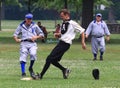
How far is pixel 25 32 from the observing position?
16.6 m

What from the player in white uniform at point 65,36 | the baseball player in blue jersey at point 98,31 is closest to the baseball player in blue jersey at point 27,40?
the player in white uniform at point 65,36

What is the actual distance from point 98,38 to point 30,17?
8.29 metres

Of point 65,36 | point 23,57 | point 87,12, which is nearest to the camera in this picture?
point 65,36

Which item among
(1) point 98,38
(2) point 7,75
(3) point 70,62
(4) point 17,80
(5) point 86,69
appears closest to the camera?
(4) point 17,80

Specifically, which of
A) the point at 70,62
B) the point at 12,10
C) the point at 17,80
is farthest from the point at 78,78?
the point at 12,10

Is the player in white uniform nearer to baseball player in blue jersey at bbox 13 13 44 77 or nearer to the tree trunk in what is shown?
baseball player in blue jersey at bbox 13 13 44 77

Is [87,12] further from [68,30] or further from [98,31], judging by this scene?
[68,30]

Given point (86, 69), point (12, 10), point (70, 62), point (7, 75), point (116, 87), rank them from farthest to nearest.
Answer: point (12, 10)
point (70, 62)
point (86, 69)
point (7, 75)
point (116, 87)

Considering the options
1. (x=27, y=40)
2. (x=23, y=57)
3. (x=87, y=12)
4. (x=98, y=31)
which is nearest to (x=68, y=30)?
(x=27, y=40)

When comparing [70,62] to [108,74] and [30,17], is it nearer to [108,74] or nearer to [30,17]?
[108,74]

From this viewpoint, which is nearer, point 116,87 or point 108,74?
point 116,87

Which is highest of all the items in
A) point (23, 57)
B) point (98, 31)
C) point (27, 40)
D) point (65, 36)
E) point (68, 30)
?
point (68, 30)

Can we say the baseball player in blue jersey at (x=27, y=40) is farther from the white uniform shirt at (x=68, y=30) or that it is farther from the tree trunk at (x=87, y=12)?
the tree trunk at (x=87, y=12)

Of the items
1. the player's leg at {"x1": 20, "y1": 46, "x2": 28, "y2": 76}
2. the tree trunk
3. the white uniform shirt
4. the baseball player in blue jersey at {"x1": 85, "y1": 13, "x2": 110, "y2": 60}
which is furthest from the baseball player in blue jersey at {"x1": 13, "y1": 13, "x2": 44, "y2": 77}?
the tree trunk
